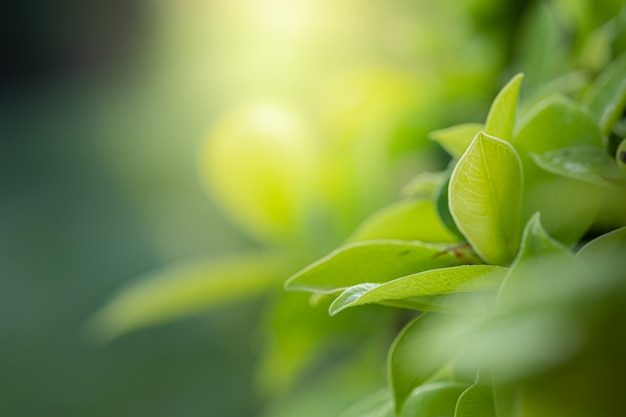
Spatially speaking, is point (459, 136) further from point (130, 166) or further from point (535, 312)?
point (130, 166)

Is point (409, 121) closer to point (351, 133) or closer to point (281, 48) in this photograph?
point (351, 133)

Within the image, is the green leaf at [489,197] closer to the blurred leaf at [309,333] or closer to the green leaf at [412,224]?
the green leaf at [412,224]

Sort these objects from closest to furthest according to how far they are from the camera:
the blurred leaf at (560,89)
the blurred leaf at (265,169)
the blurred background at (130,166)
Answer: the blurred leaf at (560,89), the blurred leaf at (265,169), the blurred background at (130,166)

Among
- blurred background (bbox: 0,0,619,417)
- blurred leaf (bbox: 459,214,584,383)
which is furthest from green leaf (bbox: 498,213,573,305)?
blurred background (bbox: 0,0,619,417)

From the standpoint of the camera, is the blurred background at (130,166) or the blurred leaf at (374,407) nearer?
the blurred leaf at (374,407)

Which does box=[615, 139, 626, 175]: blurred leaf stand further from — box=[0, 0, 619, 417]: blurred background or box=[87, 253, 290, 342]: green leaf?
box=[0, 0, 619, 417]: blurred background

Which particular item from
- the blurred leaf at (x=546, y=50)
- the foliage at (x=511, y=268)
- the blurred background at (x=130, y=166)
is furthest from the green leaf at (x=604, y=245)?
the blurred background at (x=130, y=166)

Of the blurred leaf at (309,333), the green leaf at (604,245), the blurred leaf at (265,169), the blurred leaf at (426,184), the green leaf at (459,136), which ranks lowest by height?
the blurred leaf at (309,333)
